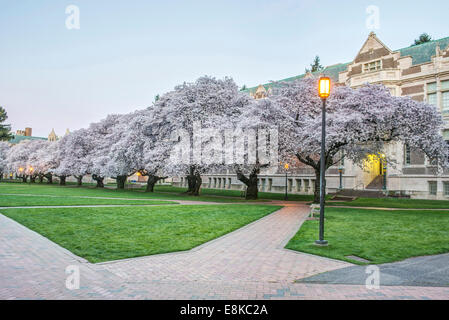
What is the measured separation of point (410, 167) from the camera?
3444 centimetres

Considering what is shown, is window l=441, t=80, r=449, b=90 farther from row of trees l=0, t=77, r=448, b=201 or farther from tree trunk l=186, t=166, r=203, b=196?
tree trunk l=186, t=166, r=203, b=196

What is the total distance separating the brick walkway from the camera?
548 cm

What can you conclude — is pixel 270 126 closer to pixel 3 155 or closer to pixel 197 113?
pixel 197 113

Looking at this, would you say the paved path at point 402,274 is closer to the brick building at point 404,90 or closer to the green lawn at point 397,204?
the green lawn at point 397,204

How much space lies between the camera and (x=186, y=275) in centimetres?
659

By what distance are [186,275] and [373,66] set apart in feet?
130

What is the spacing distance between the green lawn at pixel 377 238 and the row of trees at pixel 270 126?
23.7ft

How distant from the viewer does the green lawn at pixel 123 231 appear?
8711 mm

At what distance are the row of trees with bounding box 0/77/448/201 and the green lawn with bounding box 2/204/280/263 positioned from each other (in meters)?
9.74

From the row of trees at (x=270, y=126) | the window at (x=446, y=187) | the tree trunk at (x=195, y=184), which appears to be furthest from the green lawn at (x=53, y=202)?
the window at (x=446, y=187)

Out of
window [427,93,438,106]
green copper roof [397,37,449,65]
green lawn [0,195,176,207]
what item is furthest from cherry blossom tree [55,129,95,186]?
green copper roof [397,37,449,65]

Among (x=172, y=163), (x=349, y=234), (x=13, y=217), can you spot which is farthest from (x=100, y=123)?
(x=349, y=234)

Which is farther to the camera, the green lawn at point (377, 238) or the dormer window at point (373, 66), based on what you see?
the dormer window at point (373, 66)
